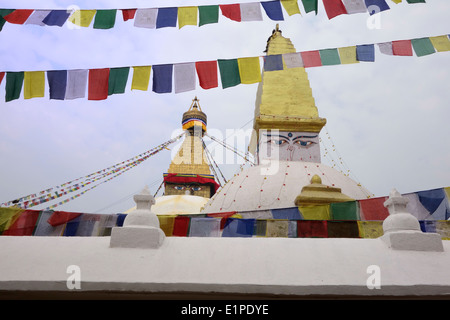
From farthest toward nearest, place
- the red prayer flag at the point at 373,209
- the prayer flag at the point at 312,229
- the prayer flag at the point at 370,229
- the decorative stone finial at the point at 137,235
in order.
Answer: the red prayer flag at the point at 373,209, the prayer flag at the point at 312,229, the prayer flag at the point at 370,229, the decorative stone finial at the point at 137,235

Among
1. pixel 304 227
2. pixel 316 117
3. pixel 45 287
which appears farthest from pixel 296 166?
pixel 45 287

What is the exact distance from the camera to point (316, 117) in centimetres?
984

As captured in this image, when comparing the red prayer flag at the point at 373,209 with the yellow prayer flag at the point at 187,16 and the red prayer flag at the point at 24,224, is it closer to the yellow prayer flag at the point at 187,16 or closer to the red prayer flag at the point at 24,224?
the yellow prayer flag at the point at 187,16

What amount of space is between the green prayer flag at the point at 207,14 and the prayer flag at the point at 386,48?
2.78 meters

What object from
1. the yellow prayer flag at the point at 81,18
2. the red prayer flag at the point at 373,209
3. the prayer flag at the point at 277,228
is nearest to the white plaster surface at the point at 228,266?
the prayer flag at the point at 277,228

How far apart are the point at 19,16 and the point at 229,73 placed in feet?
11.9

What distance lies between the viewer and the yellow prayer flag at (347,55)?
5.28 meters

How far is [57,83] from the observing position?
525 centimetres

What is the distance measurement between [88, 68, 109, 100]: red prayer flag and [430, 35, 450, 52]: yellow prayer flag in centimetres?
539

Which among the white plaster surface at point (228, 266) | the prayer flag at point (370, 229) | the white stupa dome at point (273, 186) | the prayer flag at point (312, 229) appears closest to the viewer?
the white plaster surface at point (228, 266)

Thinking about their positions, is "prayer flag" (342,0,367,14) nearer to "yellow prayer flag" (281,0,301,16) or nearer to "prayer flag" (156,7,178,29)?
"yellow prayer flag" (281,0,301,16)

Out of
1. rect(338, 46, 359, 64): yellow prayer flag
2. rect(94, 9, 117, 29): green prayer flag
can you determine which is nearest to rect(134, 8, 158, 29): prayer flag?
rect(94, 9, 117, 29): green prayer flag

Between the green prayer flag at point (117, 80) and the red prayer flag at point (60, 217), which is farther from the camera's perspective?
the red prayer flag at point (60, 217)
